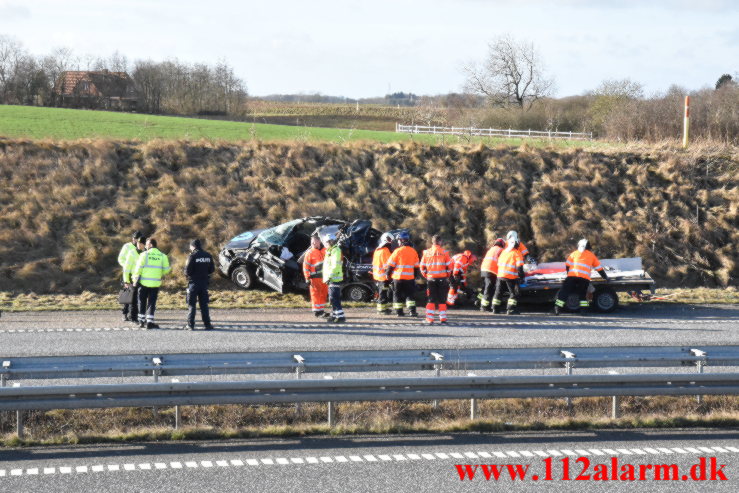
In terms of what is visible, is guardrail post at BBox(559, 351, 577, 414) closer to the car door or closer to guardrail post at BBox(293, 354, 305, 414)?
guardrail post at BBox(293, 354, 305, 414)

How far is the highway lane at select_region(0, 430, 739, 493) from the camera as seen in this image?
304 inches

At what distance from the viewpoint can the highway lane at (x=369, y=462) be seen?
304 inches

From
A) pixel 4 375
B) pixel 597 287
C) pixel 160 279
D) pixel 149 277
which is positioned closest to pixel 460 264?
pixel 597 287

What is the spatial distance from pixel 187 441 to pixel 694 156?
77.9 feet

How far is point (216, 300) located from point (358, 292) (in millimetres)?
3226

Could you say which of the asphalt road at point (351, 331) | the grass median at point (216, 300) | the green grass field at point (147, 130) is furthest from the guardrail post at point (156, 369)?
the green grass field at point (147, 130)

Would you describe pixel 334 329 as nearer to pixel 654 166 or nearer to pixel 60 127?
pixel 654 166

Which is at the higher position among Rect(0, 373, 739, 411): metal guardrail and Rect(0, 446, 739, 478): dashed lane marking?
Rect(0, 373, 739, 411): metal guardrail

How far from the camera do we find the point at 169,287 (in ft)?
69.0

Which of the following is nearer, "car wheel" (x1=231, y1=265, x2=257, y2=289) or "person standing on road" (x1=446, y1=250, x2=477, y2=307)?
"person standing on road" (x1=446, y1=250, x2=477, y2=307)

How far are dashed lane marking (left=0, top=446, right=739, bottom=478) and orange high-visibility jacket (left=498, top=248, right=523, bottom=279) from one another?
9.17 meters

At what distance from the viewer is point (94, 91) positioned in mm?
50656

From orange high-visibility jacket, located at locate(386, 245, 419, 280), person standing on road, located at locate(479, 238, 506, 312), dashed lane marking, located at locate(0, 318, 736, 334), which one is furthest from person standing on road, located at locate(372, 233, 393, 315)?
person standing on road, located at locate(479, 238, 506, 312)

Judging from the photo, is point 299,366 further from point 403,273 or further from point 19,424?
Result: point 403,273
